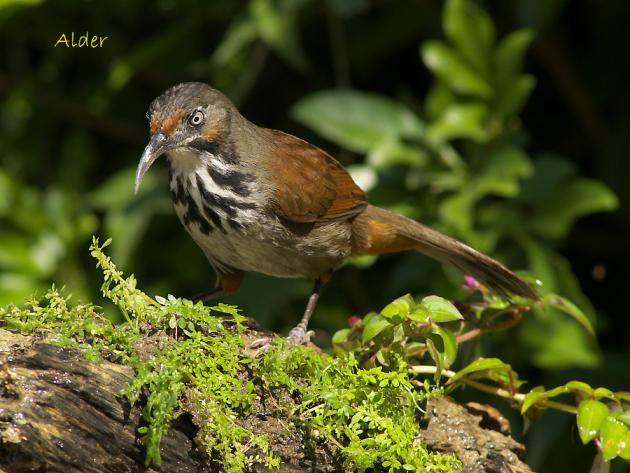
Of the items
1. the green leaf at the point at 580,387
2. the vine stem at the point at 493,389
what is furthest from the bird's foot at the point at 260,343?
the green leaf at the point at 580,387

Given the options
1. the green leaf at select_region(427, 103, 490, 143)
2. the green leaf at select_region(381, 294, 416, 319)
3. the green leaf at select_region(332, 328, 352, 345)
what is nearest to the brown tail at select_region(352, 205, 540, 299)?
the green leaf at select_region(427, 103, 490, 143)

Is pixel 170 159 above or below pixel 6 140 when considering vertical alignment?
below

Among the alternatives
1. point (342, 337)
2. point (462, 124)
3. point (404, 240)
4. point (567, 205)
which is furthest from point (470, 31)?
point (342, 337)

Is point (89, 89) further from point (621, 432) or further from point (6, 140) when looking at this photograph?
point (621, 432)

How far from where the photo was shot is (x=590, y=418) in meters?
2.94

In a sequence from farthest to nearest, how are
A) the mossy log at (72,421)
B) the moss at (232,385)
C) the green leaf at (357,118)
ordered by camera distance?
the green leaf at (357,118), the moss at (232,385), the mossy log at (72,421)

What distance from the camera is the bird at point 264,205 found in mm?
3867

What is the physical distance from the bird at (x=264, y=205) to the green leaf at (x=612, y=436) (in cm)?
93

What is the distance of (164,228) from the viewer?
591 cm

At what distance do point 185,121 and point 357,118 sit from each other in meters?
1.35

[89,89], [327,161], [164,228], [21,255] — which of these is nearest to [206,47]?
[89,89]

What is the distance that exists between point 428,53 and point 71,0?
2.18 metres

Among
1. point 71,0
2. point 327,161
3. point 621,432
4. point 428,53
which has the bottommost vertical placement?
point 621,432

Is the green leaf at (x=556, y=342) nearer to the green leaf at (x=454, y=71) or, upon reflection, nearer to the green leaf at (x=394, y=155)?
the green leaf at (x=394, y=155)
